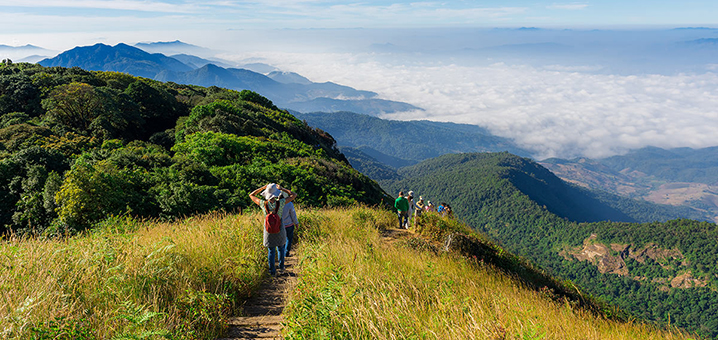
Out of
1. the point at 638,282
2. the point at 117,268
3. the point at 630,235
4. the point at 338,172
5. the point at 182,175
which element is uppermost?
the point at 117,268

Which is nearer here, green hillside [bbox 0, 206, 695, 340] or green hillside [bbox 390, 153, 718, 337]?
green hillside [bbox 0, 206, 695, 340]

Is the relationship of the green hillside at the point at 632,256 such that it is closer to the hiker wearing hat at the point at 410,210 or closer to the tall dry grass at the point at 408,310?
the hiker wearing hat at the point at 410,210

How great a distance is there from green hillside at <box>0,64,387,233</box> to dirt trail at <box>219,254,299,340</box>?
6838 mm

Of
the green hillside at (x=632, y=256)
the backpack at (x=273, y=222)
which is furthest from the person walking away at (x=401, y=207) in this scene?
the green hillside at (x=632, y=256)

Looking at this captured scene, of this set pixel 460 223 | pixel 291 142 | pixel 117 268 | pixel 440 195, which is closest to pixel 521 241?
pixel 440 195

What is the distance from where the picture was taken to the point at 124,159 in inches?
657

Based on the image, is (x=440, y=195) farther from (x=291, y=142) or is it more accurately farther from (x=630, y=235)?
(x=291, y=142)

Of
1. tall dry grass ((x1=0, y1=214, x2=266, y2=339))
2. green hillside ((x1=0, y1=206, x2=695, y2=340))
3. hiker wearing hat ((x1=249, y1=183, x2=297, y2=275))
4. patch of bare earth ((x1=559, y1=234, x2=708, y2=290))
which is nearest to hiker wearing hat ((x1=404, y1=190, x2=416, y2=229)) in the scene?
green hillside ((x1=0, y1=206, x2=695, y2=340))

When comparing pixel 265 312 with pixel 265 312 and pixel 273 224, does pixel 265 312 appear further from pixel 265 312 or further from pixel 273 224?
pixel 273 224

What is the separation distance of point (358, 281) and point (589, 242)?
160m

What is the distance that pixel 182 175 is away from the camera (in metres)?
16.0

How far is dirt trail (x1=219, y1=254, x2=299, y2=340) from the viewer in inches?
155

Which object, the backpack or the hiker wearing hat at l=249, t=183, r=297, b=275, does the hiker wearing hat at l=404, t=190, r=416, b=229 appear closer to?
the hiker wearing hat at l=249, t=183, r=297, b=275

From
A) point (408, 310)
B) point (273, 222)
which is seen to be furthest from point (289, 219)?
point (408, 310)
